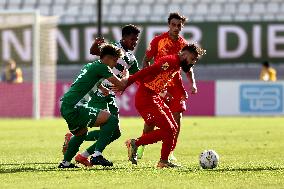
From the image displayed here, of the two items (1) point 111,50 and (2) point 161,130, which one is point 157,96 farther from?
(1) point 111,50

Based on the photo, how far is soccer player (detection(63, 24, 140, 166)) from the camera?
11602mm

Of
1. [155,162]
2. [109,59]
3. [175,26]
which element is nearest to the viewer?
[109,59]

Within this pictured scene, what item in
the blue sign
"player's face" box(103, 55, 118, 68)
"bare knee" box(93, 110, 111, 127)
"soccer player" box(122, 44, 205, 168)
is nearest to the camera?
"player's face" box(103, 55, 118, 68)

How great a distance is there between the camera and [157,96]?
11609 mm

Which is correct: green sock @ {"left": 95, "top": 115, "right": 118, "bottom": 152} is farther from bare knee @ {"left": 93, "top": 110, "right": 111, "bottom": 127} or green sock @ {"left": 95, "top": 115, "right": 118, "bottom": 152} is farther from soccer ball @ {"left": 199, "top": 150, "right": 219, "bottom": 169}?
soccer ball @ {"left": 199, "top": 150, "right": 219, "bottom": 169}

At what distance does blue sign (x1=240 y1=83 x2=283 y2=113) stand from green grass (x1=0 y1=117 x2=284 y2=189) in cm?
771

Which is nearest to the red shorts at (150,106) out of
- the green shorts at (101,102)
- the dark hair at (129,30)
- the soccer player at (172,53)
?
the dark hair at (129,30)

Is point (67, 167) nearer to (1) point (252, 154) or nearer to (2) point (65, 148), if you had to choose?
(2) point (65, 148)

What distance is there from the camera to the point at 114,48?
1083cm

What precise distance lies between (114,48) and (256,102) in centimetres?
1839

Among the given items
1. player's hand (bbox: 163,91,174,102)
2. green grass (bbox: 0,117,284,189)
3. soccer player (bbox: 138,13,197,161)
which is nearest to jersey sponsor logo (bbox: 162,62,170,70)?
green grass (bbox: 0,117,284,189)

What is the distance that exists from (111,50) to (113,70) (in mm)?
1312

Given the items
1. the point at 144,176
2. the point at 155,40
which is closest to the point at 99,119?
the point at 144,176

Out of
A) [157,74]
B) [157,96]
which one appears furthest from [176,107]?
[157,74]
